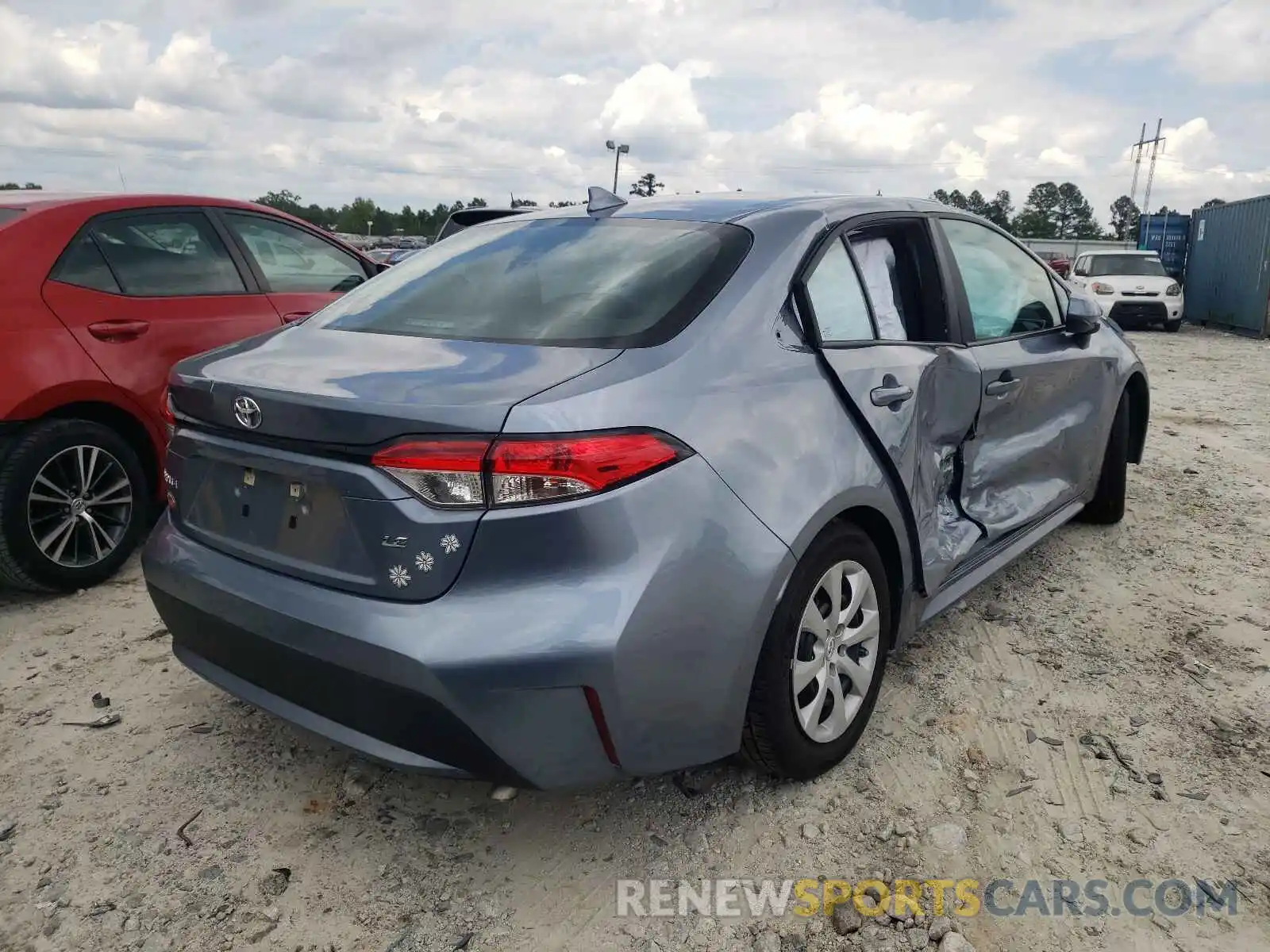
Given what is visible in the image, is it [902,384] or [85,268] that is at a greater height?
[85,268]

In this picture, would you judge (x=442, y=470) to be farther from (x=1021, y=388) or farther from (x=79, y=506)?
(x=79, y=506)

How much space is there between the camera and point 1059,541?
184 inches

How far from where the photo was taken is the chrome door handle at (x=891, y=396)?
8.54 feet

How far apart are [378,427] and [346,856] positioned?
1.12m

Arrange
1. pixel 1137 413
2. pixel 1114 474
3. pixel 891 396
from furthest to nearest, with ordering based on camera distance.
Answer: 1. pixel 1137 413
2. pixel 1114 474
3. pixel 891 396

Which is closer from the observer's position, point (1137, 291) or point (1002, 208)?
point (1137, 291)

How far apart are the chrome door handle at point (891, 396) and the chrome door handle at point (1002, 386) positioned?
667 millimetres

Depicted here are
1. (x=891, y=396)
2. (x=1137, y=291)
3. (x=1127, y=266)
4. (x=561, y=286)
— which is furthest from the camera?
(x=1127, y=266)

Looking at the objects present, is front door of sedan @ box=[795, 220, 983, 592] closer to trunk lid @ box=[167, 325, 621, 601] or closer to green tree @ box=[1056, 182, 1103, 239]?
trunk lid @ box=[167, 325, 621, 601]

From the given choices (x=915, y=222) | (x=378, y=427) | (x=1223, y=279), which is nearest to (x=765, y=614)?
(x=378, y=427)

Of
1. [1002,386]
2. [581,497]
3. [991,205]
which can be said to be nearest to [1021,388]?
[1002,386]

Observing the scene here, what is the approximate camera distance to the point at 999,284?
3.65 meters

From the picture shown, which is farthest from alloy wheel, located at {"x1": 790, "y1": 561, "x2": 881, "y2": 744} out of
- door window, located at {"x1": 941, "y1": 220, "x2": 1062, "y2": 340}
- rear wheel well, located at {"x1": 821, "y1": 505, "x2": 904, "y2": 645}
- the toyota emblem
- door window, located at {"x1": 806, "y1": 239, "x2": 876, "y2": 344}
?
the toyota emblem

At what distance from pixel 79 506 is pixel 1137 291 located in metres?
17.8
